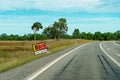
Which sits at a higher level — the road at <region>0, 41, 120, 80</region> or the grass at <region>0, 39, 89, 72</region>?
the road at <region>0, 41, 120, 80</region>

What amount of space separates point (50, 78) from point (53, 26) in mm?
132511

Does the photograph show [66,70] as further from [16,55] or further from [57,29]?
[57,29]

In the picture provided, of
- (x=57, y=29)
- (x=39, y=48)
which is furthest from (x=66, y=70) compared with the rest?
(x=57, y=29)

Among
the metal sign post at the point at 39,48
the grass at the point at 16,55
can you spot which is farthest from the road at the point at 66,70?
the metal sign post at the point at 39,48

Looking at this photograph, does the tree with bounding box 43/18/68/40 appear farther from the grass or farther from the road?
the road

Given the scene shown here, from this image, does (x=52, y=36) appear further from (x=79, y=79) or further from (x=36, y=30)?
(x=79, y=79)

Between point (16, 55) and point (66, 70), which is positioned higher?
point (66, 70)

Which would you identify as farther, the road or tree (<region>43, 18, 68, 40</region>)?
tree (<region>43, 18, 68, 40</region>)

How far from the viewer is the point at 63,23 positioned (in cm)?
14250

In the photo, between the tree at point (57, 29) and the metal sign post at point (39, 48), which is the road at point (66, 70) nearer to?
the metal sign post at point (39, 48)

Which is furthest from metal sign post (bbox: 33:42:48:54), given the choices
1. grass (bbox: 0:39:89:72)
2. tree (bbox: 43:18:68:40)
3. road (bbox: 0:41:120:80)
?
tree (bbox: 43:18:68:40)

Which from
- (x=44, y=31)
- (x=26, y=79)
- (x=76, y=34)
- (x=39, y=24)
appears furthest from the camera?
(x=76, y=34)

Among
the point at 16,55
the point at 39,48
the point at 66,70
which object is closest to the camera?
the point at 66,70

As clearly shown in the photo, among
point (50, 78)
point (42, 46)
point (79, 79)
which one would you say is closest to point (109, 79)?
point (79, 79)
